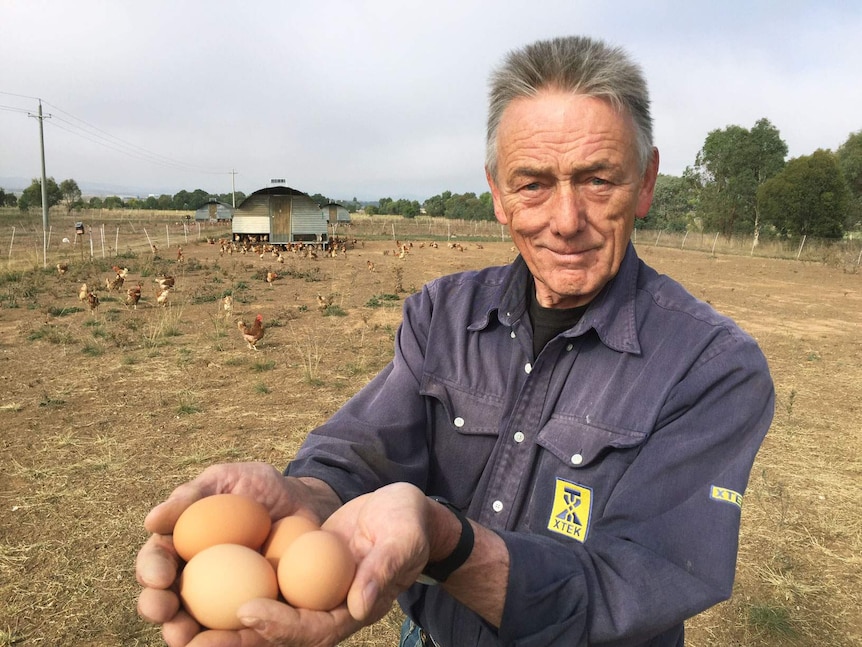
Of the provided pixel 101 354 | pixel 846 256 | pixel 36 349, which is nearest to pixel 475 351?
pixel 101 354

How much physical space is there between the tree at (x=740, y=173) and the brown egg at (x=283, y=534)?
46156 millimetres

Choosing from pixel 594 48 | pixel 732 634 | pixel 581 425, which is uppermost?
pixel 594 48

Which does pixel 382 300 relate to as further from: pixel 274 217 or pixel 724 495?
pixel 274 217

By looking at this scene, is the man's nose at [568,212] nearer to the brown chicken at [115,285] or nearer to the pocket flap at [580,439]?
the pocket flap at [580,439]

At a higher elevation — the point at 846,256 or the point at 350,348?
the point at 846,256

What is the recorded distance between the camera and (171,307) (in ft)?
44.0

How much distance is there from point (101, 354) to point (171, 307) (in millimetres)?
4277

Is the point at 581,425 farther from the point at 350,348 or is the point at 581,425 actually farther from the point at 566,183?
the point at 350,348

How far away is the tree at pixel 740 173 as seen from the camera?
139ft

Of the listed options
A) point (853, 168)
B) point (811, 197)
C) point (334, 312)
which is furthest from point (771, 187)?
Result: point (334, 312)

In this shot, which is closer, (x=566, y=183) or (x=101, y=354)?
(x=566, y=183)

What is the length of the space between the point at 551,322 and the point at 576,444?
45 centimetres

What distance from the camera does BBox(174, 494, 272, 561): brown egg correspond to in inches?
54.1

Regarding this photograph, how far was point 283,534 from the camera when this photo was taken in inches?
57.8
